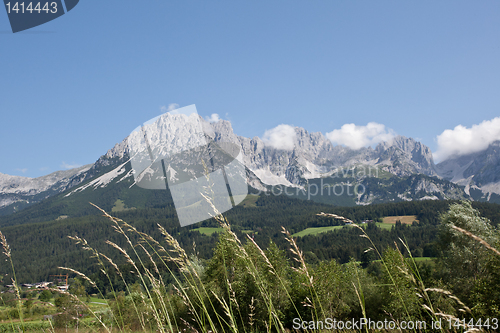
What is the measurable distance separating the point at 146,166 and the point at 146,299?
897cm

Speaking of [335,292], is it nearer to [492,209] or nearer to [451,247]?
[451,247]

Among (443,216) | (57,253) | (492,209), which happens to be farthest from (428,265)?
(57,253)

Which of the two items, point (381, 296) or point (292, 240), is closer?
point (292, 240)

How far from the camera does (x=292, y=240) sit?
2.46m
